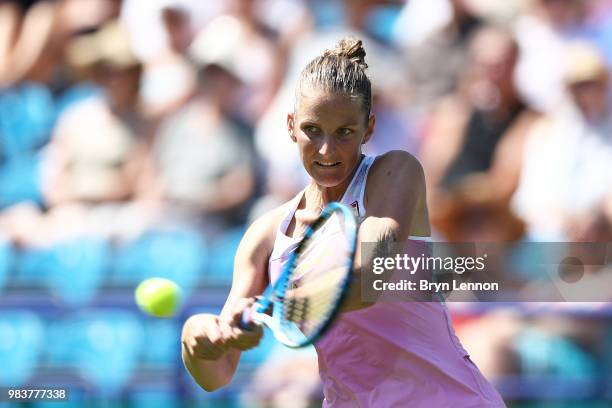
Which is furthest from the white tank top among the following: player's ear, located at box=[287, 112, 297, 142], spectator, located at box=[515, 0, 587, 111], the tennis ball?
spectator, located at box=[515, 0, 587, 111]

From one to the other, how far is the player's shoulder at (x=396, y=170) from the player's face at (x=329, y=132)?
0.25 ft

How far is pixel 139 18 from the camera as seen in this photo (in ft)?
21.4

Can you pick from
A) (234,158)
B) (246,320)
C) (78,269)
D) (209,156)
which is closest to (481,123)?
(234,158)

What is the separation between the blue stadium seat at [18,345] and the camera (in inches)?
246

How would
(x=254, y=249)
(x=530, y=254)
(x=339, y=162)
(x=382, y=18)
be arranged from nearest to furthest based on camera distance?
1. (x=339, y=162)
2. (x=254, y=249)
3. (x=530, y=254)
4. (x=382, y=18)

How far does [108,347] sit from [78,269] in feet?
1.71

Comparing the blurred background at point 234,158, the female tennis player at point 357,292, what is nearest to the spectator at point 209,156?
the blurred background at point 234,158

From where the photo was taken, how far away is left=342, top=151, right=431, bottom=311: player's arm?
9.03 feet

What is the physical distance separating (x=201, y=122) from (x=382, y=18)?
1284mm

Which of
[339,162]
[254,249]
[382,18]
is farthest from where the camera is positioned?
[382,18]

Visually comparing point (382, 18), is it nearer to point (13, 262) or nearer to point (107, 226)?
point (107, 226)

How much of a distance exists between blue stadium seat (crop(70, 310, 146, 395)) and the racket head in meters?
3.44

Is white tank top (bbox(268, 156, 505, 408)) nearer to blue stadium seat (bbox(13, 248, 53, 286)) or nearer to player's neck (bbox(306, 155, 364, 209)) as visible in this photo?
player's neck (bbox(306, 155, 364, 209))

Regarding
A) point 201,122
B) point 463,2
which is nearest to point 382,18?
point 463,2
